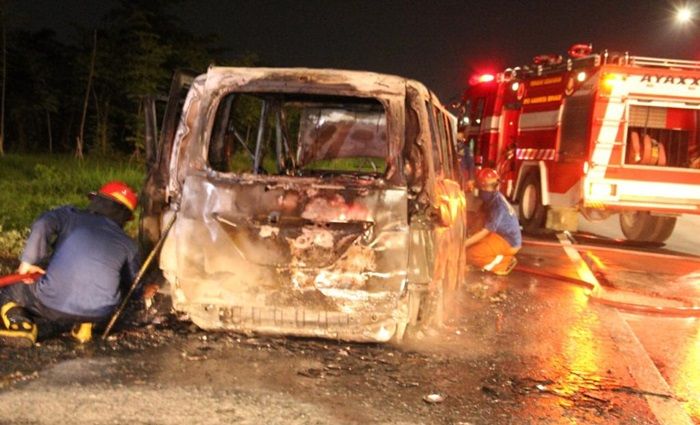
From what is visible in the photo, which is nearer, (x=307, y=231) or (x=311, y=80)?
(x=307, y=231)

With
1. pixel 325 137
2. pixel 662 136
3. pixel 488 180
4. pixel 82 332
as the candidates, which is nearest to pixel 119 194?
pixel 82 332

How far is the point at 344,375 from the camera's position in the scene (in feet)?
14.5

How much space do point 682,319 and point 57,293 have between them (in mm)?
5278

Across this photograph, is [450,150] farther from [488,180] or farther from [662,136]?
[662,136]

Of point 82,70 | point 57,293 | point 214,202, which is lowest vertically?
point 57,293

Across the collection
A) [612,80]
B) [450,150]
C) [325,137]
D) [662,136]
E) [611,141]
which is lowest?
[450,150]

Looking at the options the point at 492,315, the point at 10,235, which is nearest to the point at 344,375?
the point at 492,315

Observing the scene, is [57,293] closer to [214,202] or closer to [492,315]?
[214,202]

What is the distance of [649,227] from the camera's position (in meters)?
12.8

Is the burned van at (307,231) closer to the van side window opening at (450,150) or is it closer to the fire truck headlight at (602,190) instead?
the van side window opening at (450,150)

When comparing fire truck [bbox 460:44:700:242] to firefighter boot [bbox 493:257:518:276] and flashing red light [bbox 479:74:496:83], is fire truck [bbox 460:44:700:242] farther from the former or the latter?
firefighter boot [bbox 493:257:518:276]

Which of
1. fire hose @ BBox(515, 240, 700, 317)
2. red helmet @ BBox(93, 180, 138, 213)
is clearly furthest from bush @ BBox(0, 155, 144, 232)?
fire hose @ BBox(515, 240, 700, 317)

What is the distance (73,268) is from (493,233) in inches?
191

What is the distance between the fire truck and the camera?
36.7 ft
